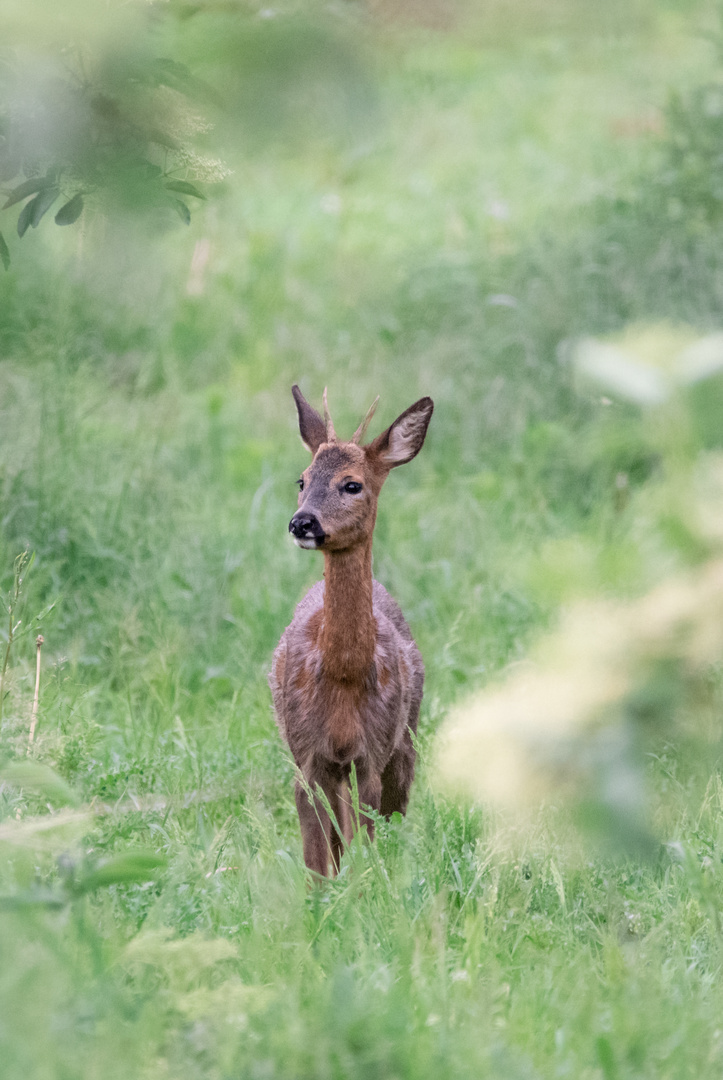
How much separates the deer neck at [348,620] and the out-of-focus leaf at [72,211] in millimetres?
2130

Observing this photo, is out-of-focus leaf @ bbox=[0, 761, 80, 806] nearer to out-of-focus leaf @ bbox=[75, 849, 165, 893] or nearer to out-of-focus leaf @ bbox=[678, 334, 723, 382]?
out-of-focus leaf @ bbox=[75, 849, 165, 893]

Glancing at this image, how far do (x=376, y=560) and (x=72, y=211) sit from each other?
4257 mm

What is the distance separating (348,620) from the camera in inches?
174

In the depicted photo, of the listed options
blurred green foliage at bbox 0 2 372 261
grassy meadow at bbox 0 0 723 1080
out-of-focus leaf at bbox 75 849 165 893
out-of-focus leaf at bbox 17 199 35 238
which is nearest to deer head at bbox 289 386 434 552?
grassy meadow at bbox 0 0 723 1080

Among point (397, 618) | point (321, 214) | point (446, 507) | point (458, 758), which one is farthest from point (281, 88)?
point (321, 214)

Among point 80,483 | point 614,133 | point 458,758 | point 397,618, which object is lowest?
point 458,758

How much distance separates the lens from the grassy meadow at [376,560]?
2.23m

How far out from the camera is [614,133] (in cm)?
1261

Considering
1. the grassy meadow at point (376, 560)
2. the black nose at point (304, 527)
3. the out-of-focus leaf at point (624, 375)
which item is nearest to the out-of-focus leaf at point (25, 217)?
the grassy meadow at point (376, 560)

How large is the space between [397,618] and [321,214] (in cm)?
783

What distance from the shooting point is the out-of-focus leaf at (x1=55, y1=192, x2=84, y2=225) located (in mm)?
2376

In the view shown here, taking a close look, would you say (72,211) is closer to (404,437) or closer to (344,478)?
(344,478)

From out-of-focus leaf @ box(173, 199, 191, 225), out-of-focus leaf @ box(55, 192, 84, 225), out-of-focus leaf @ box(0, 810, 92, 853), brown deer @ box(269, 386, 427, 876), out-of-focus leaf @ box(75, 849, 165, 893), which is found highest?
out-of-focus leaf @ box(173, 199, 191, 225)

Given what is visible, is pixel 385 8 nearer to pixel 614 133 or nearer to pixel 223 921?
pixel 223 921
